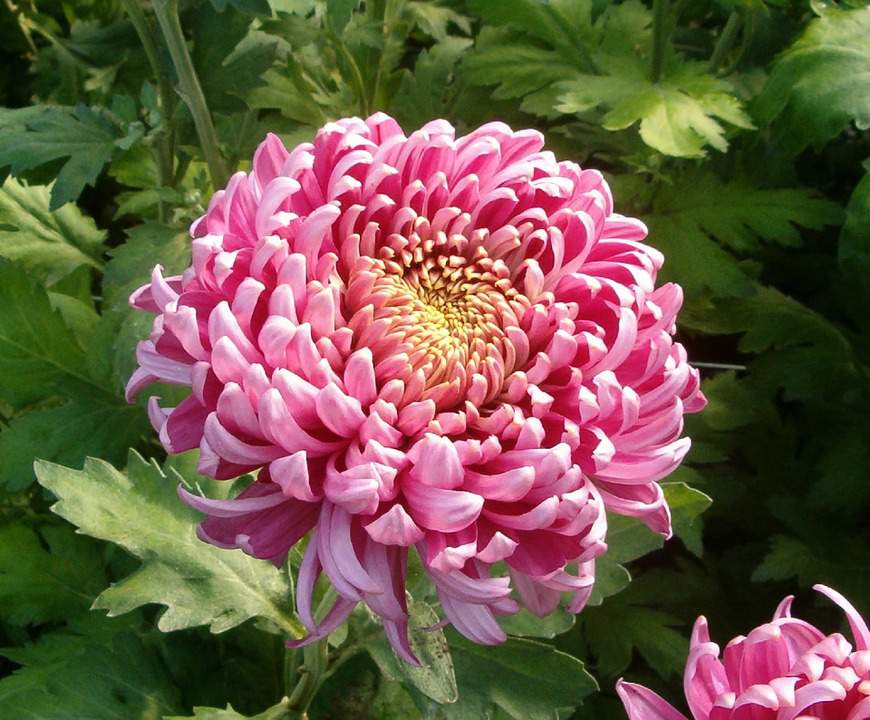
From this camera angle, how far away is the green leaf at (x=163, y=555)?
117cm

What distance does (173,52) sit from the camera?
4.75 feet

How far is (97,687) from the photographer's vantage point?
4.54 feet

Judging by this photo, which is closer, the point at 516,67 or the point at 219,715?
the point at 219,715

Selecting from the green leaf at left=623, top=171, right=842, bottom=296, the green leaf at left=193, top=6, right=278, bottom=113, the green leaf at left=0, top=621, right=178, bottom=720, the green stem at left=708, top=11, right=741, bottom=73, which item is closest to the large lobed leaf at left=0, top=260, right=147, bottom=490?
the green leaf at left=0, top=621, right=178, bottom=720

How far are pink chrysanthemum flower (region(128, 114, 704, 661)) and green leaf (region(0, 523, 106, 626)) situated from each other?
751 millimetres

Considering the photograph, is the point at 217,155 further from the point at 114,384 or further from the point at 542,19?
the point at 542,19

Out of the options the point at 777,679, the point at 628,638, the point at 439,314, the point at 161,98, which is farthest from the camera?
the point at 628,638

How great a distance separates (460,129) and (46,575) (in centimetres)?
108

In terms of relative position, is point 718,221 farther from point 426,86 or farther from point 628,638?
point 628,638

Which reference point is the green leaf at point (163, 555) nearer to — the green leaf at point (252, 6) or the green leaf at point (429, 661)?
the green leaf at point (429, 661)

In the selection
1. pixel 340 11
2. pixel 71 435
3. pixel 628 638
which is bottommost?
pixel 628 638

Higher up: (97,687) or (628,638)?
(97,687)

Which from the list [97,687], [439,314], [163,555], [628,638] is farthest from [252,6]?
[628,638]

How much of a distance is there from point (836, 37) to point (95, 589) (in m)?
1.48
